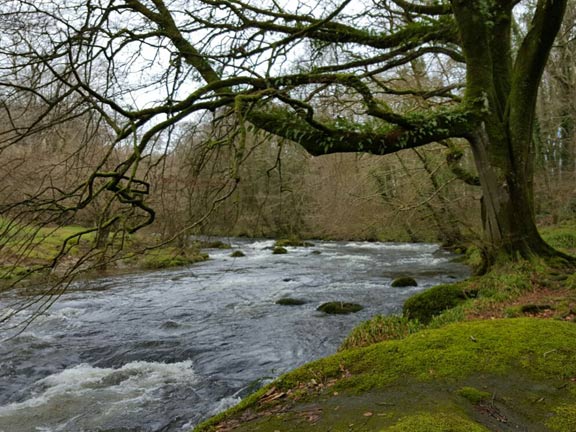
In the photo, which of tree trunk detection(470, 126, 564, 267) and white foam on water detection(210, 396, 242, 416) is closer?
white foam on water detection(210, 396, 242, 416)

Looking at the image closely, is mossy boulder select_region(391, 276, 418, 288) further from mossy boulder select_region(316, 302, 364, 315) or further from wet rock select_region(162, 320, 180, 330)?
wet rock select_region(162, 320, 180, 330)

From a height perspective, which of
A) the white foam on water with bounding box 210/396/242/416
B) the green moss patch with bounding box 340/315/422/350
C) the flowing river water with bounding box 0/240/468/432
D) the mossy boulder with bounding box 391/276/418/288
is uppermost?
the green moss patch with bounding box 340/315/422/350

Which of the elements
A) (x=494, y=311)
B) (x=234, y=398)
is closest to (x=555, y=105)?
(x=494, y=311)

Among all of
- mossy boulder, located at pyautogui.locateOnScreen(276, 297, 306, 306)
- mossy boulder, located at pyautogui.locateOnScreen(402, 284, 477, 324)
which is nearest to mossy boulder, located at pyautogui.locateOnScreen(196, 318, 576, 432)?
mossy boulder, located at pyautogui.locateOnScreen(402, 284, 477, 324)

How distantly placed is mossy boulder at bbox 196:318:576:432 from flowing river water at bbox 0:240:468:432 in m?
2.60

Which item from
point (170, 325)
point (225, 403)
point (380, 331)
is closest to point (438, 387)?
point (380, 331)

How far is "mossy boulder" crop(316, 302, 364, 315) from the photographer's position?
36.6 feet

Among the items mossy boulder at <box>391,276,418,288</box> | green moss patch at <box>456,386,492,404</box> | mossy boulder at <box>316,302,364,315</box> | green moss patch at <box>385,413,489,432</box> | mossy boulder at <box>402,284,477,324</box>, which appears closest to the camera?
green moss patch at <box>385,413,489,432</box>

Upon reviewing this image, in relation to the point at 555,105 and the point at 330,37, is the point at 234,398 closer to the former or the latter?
the point at 330,37

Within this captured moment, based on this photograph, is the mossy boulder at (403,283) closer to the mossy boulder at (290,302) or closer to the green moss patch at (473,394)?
the mossy boulder at (290,302)

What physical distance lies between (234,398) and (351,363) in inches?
128

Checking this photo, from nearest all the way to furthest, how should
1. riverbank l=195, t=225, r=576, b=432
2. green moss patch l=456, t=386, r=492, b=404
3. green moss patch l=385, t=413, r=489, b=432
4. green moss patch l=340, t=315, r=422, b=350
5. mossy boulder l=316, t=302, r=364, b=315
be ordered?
green moss patch l=385, t=413, r=489, b=432
riverbank l=195, t=225, r=576, b=432
green moss patch l=456, t=386, r=492, b=404
green moss patch l=340, t=315, r=422, b=350
mossy boulder l=316, t=302, r=364, b=315

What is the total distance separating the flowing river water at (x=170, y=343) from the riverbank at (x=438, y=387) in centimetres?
265

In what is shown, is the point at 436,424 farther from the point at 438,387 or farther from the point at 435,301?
the point at 435,301
